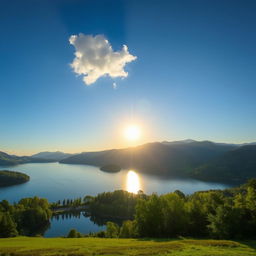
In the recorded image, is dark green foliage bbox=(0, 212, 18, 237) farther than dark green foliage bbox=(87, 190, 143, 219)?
No

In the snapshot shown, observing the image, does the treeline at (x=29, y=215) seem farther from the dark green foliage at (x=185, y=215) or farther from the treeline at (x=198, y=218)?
the treeline at (x=198, y=218)

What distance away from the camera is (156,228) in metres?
43.1

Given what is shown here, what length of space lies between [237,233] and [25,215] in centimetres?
10439

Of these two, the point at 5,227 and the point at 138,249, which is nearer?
the point at 138,249

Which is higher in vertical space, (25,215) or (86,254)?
(86,254)

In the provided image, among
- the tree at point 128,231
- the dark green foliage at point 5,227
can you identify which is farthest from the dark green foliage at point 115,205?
the dark green foliage at point 5,227

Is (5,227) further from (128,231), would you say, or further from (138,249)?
(138,249)

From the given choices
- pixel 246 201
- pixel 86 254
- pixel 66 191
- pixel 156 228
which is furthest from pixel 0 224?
pixel 66 191

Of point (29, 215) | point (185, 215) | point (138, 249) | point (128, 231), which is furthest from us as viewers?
point (29, 215)

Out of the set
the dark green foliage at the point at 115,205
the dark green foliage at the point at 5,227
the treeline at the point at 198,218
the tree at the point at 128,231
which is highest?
the treeline at the point at 198,218

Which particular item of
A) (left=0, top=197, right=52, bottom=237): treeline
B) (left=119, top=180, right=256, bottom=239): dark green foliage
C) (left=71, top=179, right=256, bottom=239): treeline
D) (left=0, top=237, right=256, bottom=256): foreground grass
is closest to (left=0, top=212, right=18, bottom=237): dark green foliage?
(left=0, top=197, right=52, bottom=237): treeline

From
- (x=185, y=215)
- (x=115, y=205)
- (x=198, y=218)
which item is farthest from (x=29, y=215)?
(x=198, y=218)

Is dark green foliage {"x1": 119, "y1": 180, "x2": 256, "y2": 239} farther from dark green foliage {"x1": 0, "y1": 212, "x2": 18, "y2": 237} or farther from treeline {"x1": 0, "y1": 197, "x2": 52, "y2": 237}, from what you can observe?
treeline {"x1": 0, "y1": 197, "x2": 52, "y2": 237}

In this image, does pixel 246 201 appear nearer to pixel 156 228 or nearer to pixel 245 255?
pixel 156 228
